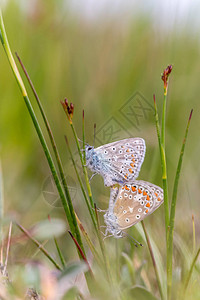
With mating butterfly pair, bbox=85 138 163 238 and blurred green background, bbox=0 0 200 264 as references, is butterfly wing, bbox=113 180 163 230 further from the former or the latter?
blurred green background, bbox=0 0 200 264

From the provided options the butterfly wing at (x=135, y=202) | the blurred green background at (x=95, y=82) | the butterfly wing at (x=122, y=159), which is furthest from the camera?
the blurred green background at (x=95, y=82)

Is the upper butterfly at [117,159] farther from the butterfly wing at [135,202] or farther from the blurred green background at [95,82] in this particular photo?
the blurred green background at [95,82]

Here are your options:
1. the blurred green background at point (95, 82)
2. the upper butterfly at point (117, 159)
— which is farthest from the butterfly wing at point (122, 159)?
the blurred green background at point (95, 82)

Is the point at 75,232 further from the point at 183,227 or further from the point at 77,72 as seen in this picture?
the point at 77,72

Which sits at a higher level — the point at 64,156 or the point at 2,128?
the point at 2,128

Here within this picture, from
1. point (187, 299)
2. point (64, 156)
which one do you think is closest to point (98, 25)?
point (64, 156)

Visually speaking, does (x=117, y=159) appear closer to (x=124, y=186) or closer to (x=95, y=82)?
(x=124, y=186)

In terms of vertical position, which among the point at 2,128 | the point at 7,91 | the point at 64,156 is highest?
the point at 7,91

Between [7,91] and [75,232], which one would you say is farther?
[7,91]

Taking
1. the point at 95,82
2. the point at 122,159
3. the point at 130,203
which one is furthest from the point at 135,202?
the point at 95,82
